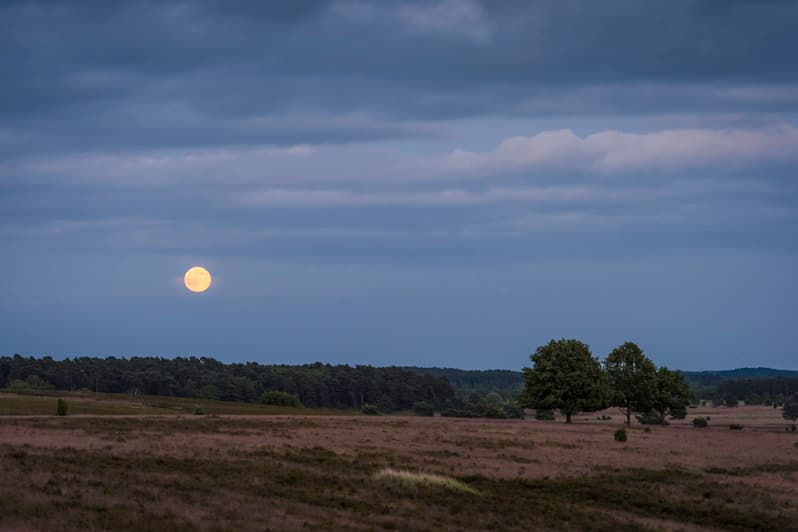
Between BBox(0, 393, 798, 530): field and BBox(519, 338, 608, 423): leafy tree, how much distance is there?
3388cm

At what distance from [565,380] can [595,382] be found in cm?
446

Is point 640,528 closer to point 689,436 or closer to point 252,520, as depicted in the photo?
point 252,520

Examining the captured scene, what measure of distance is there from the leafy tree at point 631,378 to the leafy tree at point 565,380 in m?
3.96

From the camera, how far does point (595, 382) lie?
115375mm

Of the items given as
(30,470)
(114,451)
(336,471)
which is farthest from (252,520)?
(114,451)

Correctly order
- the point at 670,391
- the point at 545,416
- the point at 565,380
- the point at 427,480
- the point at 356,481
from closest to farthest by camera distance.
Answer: the point at 356,481 → the point at 427,480 → the point at 565,380 → the point at 670,391 → the point at 545,416

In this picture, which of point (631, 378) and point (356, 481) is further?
point (631, 378)

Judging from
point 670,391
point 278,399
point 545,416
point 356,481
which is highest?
point 670,391

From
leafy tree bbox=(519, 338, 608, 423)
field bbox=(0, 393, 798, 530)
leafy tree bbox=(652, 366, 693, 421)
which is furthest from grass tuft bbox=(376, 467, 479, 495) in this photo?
leafy tree bbox=(652, 366, 693, 421)

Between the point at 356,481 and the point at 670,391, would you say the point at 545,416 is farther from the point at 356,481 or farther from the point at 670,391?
the point at 356,481

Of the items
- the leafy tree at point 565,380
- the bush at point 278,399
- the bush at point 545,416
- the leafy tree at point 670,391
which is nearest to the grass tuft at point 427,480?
the leafy tree at point 565,380

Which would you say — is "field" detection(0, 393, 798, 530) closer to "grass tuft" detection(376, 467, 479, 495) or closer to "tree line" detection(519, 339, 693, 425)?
"grass tuft" detection(376, 467, 479, 495)

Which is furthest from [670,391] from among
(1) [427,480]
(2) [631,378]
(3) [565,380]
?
(1) [427,480]

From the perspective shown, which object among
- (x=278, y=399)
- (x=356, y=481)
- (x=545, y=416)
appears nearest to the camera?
(x=356, y=481)
